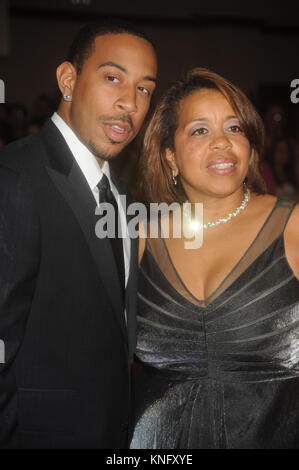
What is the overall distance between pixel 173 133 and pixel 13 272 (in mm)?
942

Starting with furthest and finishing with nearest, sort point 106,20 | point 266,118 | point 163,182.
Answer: point 266,118
point 163,182
point 106,20

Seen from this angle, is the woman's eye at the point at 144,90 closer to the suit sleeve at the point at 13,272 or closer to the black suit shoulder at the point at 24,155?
the black suit shoulder at the point at 24,155

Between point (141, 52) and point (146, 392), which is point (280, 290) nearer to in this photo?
point (146, 392)

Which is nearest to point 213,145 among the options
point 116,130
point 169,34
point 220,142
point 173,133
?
point 220,142

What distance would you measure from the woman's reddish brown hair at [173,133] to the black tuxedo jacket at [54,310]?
65cm

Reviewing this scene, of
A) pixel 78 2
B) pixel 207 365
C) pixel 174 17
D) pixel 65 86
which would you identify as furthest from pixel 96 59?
pixel 174 17

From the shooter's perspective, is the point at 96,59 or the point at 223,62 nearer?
the point at 96,59

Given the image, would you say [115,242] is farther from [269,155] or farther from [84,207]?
[269,155]

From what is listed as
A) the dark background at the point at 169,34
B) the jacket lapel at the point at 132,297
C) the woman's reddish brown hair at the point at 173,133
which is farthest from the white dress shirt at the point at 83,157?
the dark background at the point at 169,34

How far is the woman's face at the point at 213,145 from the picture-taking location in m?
1.63

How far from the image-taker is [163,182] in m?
2.01

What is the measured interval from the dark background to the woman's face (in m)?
5.46

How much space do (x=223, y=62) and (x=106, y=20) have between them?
656 centimetres

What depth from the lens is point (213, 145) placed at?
1621 mm
